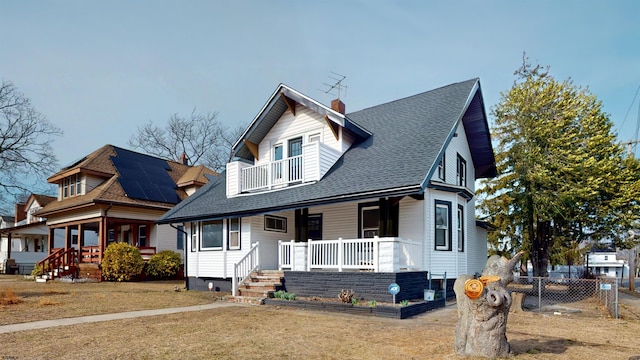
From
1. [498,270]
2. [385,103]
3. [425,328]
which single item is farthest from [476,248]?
[498,270]

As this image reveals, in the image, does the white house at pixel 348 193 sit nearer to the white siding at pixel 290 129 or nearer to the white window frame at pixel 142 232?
the white siding at pixel 290 129

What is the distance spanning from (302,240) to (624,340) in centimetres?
935

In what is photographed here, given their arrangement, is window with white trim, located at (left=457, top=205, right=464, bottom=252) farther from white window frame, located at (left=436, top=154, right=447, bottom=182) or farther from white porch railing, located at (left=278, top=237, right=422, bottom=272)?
white porch railing, located at (left=278, top=237, right=422, bottom=272)

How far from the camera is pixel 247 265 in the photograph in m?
15.6

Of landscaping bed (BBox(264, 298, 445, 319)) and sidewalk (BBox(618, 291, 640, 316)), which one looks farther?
sidewalk (BBox(618, 291, 640, 316))

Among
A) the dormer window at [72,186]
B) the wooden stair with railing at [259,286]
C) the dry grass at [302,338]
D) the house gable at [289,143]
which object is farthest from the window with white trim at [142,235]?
the dry grass at [302,338]

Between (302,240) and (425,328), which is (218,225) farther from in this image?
(425,328)

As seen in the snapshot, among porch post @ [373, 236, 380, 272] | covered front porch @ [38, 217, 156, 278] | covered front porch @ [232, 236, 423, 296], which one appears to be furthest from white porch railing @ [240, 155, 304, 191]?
covered front porch @ [38, 217, 156, 278]

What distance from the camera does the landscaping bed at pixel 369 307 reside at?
10914mm

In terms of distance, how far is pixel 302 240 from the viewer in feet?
49.4

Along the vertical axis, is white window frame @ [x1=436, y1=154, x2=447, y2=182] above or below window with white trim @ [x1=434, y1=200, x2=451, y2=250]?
above

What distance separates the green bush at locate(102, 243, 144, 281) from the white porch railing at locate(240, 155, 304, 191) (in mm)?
9049

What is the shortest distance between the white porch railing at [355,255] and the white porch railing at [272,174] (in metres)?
2.80

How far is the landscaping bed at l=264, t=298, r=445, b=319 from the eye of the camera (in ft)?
35.8
